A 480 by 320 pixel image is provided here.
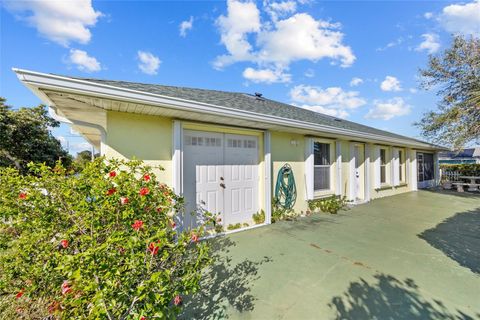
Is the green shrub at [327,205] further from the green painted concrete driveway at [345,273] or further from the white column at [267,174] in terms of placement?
the white column at [267,174]

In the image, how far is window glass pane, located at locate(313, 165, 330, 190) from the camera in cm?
668

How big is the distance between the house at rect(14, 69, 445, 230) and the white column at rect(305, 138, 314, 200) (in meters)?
0.03

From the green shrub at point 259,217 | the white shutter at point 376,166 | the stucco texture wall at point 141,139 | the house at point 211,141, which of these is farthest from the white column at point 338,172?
the stucco texture wall at point 141,139

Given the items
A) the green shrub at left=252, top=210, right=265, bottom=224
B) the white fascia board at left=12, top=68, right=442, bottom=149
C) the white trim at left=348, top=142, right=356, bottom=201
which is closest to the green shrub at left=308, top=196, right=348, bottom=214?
the white trim at left=348, top=142, right=356, bottom=201

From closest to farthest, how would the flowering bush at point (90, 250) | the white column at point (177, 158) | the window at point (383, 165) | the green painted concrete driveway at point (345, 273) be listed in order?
the flowering bush at point (90, 250), the green painted concrete driveway at point (345, 273), the white column at point (177, 158), the window at point (383, 165)

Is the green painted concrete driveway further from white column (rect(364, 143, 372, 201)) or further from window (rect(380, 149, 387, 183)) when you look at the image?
window (rect(380, 149, 387, 183))

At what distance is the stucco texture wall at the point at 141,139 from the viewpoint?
342 cm

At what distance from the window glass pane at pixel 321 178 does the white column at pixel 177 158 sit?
450 cm

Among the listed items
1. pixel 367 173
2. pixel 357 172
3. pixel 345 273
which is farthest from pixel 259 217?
pixel 367 173

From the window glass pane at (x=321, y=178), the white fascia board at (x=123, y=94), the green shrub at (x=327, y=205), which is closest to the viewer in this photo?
the white fascia board at (x=123, y=94)

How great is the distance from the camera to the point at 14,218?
6.07 feet

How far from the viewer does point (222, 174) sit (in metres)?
4.67

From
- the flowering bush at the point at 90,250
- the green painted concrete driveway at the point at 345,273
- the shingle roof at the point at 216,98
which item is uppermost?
the shingle roof at the point at 216,98

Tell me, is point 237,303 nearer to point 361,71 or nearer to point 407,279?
point 407,279
